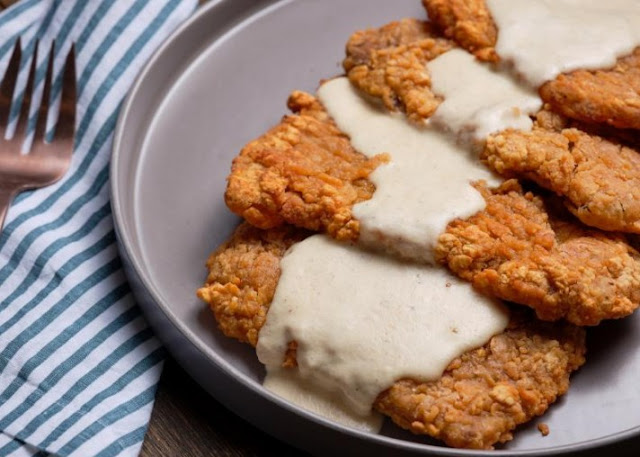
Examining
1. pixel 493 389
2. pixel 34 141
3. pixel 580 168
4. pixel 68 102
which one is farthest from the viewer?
pixel 68 102

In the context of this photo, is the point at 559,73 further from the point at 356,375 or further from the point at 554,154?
the point at 356,375

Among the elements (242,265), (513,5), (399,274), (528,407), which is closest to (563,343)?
(528,407)

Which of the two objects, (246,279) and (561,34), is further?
(561,34)

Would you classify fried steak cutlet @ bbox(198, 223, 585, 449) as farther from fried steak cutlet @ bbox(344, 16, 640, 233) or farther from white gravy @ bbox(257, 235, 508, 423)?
fried steak cutlet @ bbox(344, 16, 640, 233)

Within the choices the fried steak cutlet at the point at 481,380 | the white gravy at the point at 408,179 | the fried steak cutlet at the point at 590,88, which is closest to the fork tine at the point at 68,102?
the white gravy at the point at 408,179

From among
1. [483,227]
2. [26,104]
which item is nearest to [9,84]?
[26,104]

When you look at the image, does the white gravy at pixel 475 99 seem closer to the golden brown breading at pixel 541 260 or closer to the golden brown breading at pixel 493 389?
the golden brown breading at pixel 541 260

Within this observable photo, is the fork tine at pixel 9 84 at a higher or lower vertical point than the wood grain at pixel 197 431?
higher

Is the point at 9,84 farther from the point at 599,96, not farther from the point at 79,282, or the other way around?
the point at 599,96
